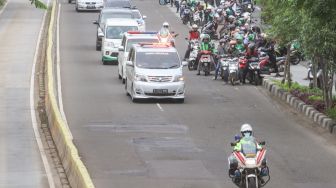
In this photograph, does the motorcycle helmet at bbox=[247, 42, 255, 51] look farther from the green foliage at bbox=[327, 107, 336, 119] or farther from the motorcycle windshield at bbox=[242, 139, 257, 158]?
the motorcycle windshield at bbox=[242, 139, 257, 158]

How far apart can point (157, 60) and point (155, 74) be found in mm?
1024

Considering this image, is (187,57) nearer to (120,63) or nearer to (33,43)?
(120,63)

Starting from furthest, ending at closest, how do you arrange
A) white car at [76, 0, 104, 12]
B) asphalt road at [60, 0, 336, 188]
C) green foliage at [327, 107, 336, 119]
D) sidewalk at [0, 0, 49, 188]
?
white car at [76, 0, 104, 12]
green foliage at [327, 107, 336, 119]
sidewalk at [0, 0, 49, 188]
asphalt road at [60, 0, 336, 188]

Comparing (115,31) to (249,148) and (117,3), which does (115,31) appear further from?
(249,148)

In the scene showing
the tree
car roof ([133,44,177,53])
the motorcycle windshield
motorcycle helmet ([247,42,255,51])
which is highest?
the tree

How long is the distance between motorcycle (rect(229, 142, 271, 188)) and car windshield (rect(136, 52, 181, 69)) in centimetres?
1531

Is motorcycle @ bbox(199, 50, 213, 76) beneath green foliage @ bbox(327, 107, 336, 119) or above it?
beneath

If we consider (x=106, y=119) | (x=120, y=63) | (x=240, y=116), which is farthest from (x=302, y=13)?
(x=120, y=63)

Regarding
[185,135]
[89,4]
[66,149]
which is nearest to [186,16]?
[89,4]

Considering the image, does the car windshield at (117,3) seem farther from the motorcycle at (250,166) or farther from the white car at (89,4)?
the motorcycle at (250,166)

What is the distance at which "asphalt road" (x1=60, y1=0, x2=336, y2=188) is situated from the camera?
70.9ft

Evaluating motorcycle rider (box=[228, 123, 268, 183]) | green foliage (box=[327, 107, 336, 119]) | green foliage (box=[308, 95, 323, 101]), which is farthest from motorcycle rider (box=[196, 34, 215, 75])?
motorcycle rider (box=[228, 123, 268, 183])

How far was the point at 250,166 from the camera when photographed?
1858cm

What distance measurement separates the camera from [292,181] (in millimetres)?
21109
